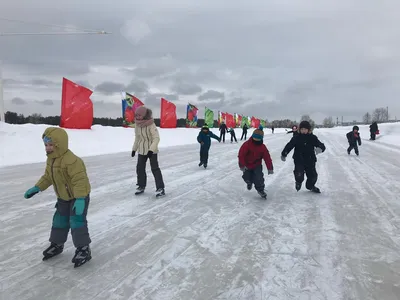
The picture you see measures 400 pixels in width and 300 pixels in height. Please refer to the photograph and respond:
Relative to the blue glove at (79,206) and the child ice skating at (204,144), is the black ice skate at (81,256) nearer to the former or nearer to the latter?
the blue glove at (79,206)

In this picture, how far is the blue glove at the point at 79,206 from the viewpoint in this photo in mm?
2951

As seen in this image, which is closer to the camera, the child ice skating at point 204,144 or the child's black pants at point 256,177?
the child's black pants at point 256,177

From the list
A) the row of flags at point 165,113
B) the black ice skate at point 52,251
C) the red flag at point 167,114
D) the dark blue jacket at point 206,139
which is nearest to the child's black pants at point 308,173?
the dark blue jacket at point 206,139

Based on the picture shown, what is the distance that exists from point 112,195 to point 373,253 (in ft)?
14.7

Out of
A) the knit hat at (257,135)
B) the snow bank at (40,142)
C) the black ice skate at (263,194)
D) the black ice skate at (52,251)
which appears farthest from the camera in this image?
the snow bank at (40,142)

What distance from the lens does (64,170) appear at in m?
3.03

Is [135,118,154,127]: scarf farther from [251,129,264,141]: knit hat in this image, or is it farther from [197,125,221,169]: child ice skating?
[197,125,221,169]: child ice skating

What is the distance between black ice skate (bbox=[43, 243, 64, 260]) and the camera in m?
3.16

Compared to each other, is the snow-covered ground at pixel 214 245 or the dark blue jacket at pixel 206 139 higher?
the dark blue jacket at pixel 206 139

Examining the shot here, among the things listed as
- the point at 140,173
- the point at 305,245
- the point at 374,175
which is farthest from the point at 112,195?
the point at 374,175

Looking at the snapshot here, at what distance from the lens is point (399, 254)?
3275 mm

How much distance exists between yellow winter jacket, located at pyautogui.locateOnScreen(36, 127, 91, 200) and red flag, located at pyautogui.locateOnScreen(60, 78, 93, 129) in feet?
47.7

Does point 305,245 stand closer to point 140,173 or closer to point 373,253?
point 373,253

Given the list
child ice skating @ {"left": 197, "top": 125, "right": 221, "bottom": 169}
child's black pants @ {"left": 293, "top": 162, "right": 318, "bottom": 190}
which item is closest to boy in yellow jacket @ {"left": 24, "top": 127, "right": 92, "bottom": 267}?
child's black pants @ {"left": 293, "top": 162, "right": 318, "bottom": 190}
